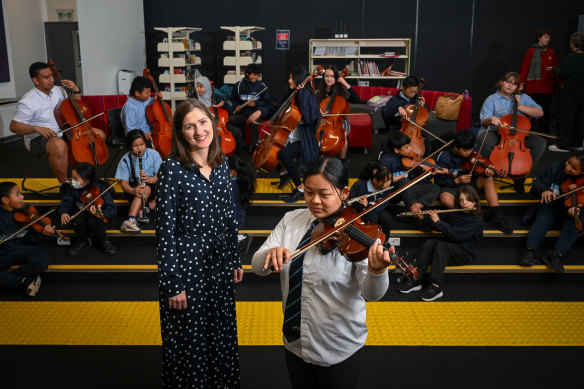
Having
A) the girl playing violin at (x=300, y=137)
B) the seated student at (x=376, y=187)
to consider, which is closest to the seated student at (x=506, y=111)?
the seated student at (x=376, y=187)

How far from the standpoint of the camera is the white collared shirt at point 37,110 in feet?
14.1

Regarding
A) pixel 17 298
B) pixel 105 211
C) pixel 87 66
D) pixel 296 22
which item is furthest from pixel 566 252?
pixel 296 22

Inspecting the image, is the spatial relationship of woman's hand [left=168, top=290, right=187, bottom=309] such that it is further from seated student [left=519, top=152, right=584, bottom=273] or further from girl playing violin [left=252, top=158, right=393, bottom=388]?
seated student [left=519, top=152, right=584, bottom=273]

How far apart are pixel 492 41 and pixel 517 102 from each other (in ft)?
17.7

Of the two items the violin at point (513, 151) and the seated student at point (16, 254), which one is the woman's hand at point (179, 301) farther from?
the violin at point (513, 151)

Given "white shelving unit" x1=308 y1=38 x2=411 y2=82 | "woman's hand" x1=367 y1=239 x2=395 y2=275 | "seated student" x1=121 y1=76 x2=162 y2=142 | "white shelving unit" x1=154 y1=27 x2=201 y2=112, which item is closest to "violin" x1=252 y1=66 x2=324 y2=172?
"seated student" x1=121 y1=76 x2=162 y2=142

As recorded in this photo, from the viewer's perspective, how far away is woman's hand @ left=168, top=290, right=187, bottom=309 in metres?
2.04

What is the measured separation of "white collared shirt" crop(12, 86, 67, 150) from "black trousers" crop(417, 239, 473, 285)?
3260 millimetres

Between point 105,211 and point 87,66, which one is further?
point 87,66

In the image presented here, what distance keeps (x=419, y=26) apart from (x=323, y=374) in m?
8.63

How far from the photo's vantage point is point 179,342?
216 cm

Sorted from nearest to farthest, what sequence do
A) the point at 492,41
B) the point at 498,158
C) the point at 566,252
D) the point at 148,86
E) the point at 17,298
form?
the point at 17,298
the point at 566,252
the point at 498,158
the point at 148,86
the point at 492,41

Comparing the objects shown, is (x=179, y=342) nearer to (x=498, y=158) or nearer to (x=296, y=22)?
(x=498, y=158)

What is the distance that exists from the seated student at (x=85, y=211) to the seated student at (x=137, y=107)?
869 mm
